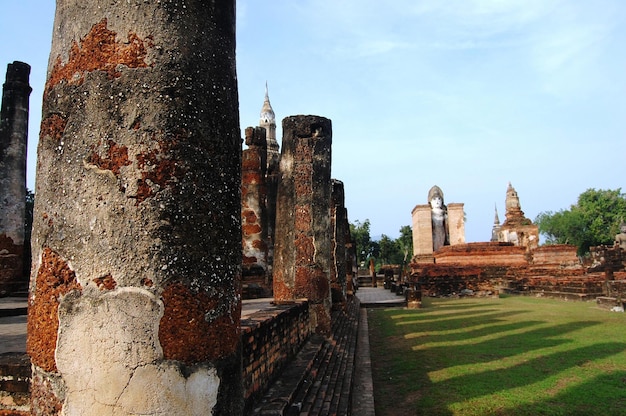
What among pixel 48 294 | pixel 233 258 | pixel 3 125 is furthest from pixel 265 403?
pixel 3 125

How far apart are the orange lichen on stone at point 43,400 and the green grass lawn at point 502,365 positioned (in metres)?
3.33

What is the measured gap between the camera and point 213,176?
189cm

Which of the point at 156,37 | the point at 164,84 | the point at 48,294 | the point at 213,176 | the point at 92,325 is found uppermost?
the point at 156,37

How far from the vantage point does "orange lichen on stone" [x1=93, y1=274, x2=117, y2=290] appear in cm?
170

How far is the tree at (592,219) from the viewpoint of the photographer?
4312 centimetres

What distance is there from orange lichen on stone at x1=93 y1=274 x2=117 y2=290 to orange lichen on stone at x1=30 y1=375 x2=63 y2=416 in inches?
15.8

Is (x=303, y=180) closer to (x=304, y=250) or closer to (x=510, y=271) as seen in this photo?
(x=304, y=250)

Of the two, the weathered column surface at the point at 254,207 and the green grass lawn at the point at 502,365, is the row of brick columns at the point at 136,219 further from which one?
the weathered column surface at the point at 254,207

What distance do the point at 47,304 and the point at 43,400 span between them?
341 mm

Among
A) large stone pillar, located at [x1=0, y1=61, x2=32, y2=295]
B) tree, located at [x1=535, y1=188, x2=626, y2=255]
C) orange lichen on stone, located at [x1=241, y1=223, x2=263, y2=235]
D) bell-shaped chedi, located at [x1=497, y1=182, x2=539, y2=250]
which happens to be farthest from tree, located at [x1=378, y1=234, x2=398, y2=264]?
large stone pillar, located at [x1=0, y1=61, x2=32, y2=295]

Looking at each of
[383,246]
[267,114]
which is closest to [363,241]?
[383,246]

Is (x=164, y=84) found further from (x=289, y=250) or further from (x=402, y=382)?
(x=289, y=250)

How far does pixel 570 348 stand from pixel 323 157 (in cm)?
459

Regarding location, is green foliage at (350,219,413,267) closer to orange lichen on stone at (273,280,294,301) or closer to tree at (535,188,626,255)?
tree at (535,188,626,255)
